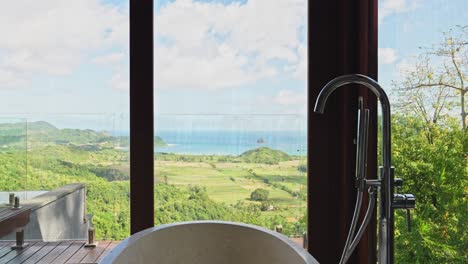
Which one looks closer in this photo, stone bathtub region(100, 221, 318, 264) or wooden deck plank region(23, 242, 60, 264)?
stone bathtub region(100, 221, 318, 264)

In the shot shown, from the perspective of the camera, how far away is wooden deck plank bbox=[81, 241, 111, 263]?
2.11 m

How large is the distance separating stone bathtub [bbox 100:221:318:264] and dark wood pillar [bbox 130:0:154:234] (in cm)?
33

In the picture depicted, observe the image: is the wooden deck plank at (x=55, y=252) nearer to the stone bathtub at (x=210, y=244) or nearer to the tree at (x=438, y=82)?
the stone bathtub at (x=210, y=244)

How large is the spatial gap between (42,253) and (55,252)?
0.07 metres

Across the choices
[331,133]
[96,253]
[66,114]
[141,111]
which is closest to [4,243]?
[96,253]

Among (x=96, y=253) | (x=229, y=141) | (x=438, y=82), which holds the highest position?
(x=438, y=82)

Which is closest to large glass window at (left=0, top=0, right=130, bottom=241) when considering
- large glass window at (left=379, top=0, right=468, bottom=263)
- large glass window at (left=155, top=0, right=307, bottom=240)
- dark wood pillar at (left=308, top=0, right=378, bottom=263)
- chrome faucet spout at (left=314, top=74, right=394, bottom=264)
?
large glass window at (left=155, top=0, right=307, bottom=240)

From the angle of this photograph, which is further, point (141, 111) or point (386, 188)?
point (141, 111)

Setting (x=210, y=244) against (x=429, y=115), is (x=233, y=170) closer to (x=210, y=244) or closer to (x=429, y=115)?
(x=210, y=244)

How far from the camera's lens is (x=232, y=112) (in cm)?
223

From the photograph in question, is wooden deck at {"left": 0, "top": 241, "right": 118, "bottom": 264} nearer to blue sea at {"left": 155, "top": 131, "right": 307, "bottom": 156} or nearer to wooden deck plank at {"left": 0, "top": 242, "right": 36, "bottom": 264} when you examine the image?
wooden deck plank at {"left": 0, "top": 242, "right": 36, "bottom": 264}

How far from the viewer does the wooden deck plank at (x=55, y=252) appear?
2.10 meters

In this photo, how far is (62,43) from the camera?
7.00 ft

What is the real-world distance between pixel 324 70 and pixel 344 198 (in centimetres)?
75
